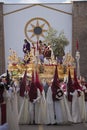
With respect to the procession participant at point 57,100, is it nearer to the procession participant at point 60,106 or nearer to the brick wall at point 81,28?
the procession participant at point 60,106

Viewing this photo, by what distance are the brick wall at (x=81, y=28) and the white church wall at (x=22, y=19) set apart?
714mm

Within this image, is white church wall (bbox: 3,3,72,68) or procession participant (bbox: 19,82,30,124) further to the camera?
white church wall (bbox: 3,3,72,68)

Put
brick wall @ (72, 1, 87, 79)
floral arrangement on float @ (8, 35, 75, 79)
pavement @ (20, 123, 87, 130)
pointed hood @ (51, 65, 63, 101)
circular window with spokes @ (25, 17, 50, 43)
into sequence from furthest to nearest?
brick wall @ (72, 1, 87, 79)
circular window with spokes @ (25, 17, 50, 43)
floral arrangement on float @ (8, 35, 75, 79)
pointed hood @ (51, 65, 63, 101)
pavement @ (20, 123, 87, 130)

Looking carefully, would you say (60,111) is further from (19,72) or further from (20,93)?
(19,72)

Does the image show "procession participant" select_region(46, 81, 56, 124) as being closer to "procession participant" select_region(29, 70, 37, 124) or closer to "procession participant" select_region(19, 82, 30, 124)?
"procession participant" select_region(29, 70, 37, 124)

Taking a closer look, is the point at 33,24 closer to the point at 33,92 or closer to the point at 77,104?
the point at 77,104

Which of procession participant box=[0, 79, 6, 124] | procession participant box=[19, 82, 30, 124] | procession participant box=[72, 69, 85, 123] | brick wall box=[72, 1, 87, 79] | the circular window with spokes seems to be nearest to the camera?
procession participant box=[0, 79, 6, 124]

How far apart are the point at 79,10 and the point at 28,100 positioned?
22.3 metres

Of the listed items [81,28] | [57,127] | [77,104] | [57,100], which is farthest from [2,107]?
[81,28]

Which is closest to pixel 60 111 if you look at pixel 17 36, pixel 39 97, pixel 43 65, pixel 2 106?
pixel 39 97

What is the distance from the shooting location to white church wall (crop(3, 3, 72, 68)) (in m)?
36.5

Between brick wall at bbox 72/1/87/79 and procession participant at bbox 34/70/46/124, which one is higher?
brick wall at bbox 72/1/87/79

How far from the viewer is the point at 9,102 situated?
41.1 ft

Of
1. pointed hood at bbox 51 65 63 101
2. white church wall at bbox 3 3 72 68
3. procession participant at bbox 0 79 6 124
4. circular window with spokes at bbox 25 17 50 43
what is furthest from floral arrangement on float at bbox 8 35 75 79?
procession participant at bbox 0 79 6 124
